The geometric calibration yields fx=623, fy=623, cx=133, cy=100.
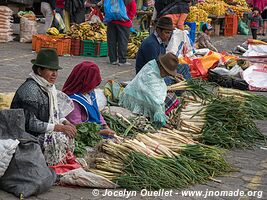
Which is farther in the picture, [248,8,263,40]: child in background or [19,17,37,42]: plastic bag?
[248,8,263,40]: child in background

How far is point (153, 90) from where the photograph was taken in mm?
7461

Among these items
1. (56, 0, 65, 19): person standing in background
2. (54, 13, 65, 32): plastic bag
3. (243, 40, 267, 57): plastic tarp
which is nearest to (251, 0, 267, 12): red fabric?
(243, 40, 267, 57): plastic tarp

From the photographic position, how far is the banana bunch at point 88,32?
13.5 metres

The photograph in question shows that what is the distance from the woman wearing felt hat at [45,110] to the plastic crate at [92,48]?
7768 mm

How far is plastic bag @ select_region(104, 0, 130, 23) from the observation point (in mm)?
12180

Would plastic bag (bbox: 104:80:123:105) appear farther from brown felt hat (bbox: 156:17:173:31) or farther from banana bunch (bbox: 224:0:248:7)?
banana bunch (bbox: 224:0:248:7)

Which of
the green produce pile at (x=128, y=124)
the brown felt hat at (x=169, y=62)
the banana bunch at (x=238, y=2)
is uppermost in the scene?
the banana bunch at (x=238, y=2)

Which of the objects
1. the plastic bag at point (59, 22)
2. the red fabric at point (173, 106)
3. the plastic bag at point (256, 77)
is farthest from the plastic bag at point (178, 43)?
the plastic bag at point (59, 22)

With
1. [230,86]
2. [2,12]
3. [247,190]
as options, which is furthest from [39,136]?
[2,12]

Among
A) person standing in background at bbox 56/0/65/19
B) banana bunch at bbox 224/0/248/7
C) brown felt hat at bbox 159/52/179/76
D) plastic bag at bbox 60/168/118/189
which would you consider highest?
banana bunch at bbox 224/0/248/7

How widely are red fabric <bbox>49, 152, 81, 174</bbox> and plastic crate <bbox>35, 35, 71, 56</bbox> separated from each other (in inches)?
299

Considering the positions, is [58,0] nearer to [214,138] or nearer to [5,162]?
[214,138]

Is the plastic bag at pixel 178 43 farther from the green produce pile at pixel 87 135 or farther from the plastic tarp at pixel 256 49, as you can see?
the green produce pile at pixel 87 135

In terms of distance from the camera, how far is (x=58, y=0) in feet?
50.9
